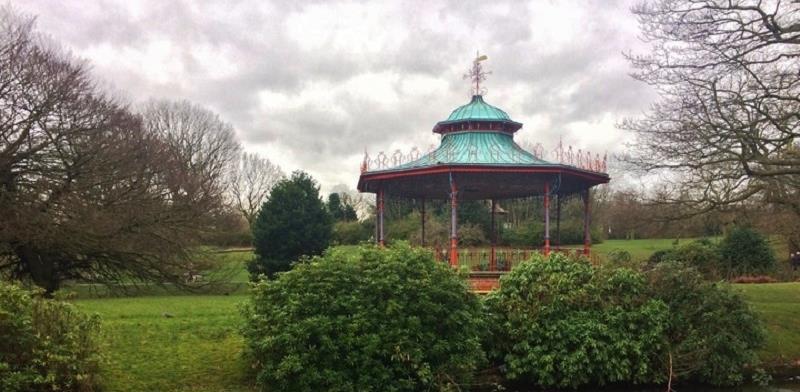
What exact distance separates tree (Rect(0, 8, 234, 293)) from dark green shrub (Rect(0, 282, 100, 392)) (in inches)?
321

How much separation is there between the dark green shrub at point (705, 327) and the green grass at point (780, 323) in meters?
0.76

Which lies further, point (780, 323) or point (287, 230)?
point (287, 230)

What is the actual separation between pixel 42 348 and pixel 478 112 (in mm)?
12881

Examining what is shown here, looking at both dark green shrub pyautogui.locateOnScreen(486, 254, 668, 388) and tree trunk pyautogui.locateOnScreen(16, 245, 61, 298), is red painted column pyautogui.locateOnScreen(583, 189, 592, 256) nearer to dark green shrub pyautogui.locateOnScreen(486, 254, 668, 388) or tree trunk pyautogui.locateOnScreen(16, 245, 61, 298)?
dark green shrub pyautogui.locateOnScreen(486, 254, 668, 388)

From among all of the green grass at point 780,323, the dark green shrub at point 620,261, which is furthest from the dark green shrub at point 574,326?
the green grass at point 780,323

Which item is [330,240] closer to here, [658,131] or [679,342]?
[658,131]

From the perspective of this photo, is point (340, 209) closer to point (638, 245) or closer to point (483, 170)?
point (638, 245)

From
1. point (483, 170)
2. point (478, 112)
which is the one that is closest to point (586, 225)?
point (483, 170)

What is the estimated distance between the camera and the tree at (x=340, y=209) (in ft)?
152

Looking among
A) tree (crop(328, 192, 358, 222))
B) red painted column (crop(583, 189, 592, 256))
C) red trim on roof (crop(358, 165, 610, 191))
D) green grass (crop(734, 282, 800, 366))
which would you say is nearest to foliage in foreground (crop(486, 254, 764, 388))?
green grass (crop(734, 282, 800, 366))

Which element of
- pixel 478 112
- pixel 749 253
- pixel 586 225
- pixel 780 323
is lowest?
pixel 780 323

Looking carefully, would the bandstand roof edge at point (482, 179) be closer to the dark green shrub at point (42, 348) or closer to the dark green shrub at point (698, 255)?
the dark green shrub at point (698, 255)

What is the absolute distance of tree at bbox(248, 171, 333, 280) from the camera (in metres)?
23.4

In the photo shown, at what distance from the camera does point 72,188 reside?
15.9 meters
